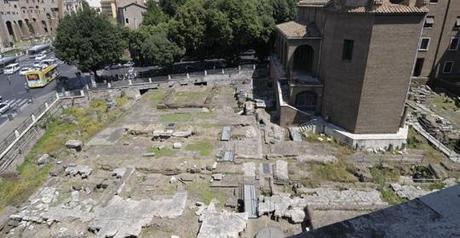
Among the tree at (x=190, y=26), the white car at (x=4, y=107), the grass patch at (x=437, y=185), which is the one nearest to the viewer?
the grass patch at (x=437, y=185)

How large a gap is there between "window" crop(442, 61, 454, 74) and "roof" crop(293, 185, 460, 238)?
37091 mm

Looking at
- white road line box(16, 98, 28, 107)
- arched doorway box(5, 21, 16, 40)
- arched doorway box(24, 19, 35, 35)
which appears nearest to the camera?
white road line box(16, 98, 28, 107)

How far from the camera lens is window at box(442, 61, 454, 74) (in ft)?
111

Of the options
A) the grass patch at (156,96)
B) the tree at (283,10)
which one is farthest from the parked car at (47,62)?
the tree at (283,10)

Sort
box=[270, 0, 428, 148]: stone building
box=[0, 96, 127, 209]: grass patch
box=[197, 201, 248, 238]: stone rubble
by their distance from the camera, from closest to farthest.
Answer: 1. box=[197, 201, 248, 238]: stone rubble
2. box=[0, 96, 127, 209]: grass patch
3. box=[270, 0, 428, 148]: stone building

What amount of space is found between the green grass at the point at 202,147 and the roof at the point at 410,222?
62.3 feet

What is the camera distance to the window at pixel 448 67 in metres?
34.0

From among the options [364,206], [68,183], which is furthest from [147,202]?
[364,206]

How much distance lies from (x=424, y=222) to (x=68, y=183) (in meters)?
21.0

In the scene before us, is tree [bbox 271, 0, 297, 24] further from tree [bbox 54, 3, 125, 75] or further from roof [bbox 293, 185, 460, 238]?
roof [bbox 293, 185, 460, 238]

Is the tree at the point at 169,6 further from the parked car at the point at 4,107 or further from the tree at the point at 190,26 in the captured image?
the parked car at the point at 4,107

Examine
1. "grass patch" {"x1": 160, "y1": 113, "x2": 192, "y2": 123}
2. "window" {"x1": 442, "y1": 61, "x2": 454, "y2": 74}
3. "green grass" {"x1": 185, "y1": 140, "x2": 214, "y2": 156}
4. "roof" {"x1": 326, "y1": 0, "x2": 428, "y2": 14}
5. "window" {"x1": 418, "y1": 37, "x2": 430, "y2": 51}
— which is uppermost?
"roof" {"x1": 326, "y1": 0, "x2": 428, "y2": 14}

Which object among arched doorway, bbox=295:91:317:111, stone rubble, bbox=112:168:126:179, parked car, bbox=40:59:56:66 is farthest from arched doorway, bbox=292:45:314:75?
parked car, bbox=40:59:56:66

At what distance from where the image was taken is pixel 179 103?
105ft
